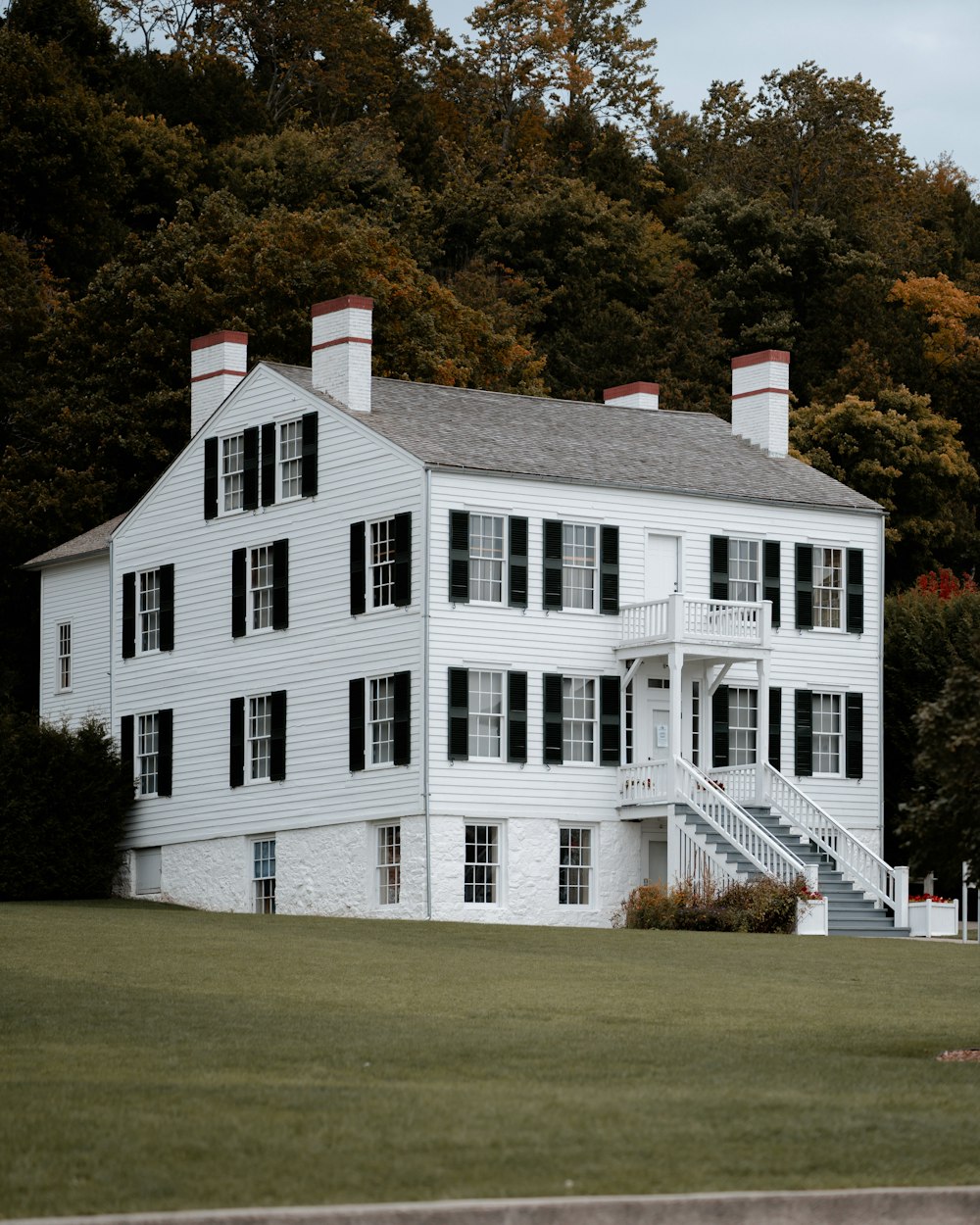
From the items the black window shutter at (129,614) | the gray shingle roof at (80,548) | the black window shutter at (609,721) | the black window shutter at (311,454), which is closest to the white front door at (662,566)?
the black window shutter at (609,721)

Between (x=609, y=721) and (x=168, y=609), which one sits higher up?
(x=168, y=609)

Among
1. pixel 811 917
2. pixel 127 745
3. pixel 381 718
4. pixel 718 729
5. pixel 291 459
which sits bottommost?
pixel 811 917

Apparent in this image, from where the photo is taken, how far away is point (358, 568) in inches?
1630

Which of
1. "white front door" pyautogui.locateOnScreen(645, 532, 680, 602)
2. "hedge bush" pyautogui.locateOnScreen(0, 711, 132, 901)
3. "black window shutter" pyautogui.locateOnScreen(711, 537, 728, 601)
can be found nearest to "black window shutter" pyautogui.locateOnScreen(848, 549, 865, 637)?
"black window shutter" pyautogui.locateOnScreen(711, 537, 728, 601)

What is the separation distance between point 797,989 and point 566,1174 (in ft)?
39.6

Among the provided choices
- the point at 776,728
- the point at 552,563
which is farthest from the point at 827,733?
the point at 552,563

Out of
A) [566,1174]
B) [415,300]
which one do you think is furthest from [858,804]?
[566,1174]

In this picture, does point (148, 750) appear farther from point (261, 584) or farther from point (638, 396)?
point (638, 396)

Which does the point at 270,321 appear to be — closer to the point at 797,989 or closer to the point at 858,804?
the point at 858,804

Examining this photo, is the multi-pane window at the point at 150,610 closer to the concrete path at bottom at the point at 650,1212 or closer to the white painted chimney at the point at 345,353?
the white painted chimney at the point at 345,353

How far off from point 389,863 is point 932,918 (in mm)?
9355

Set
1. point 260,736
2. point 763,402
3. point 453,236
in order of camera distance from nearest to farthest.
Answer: point 260,736 < point 763,402 < point 453,236

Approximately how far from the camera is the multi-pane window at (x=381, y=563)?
134 feet

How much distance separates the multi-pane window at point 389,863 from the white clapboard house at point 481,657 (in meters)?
0.06
